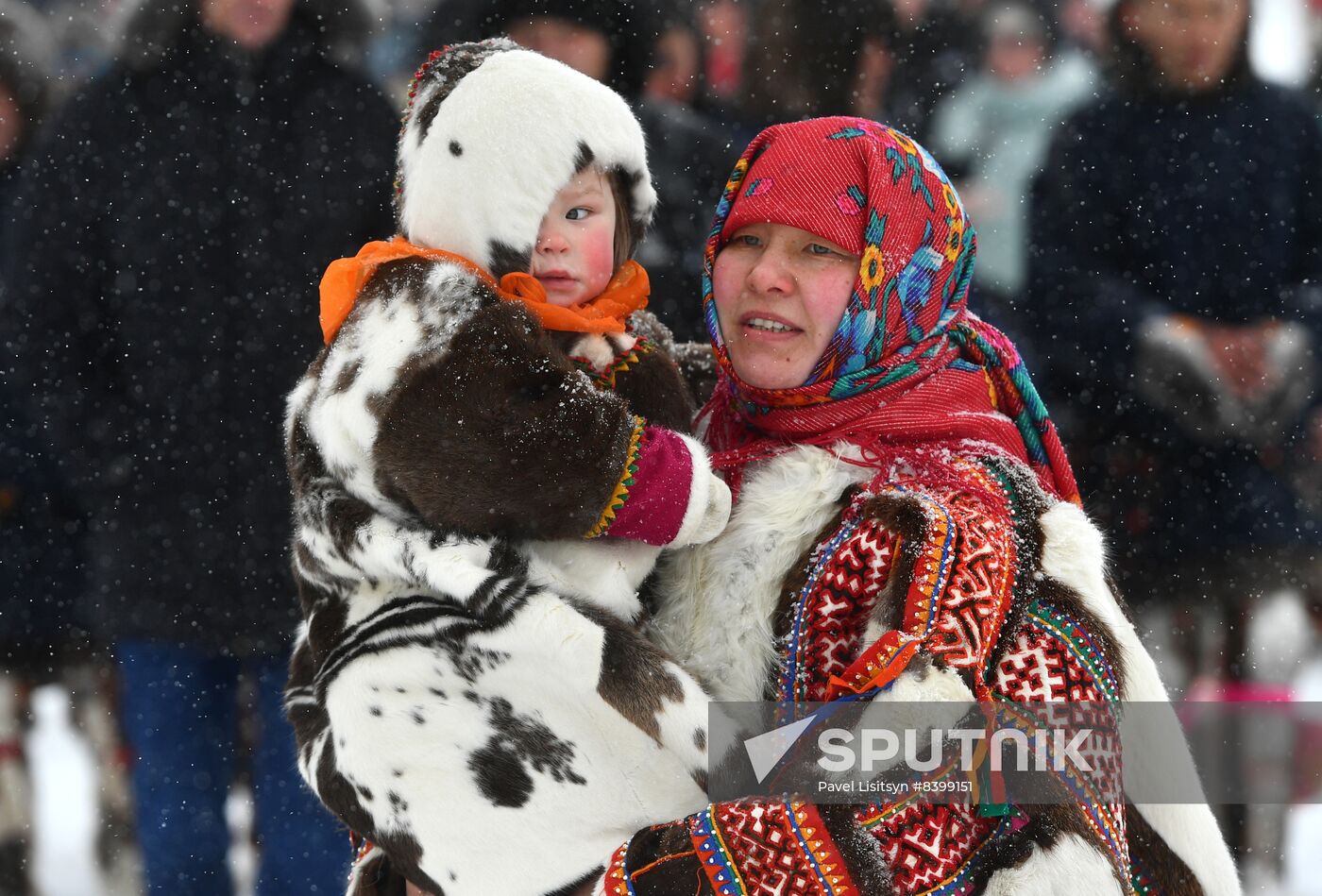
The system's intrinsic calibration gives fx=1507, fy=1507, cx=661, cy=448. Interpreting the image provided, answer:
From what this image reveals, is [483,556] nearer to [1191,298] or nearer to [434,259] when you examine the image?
[434,259]

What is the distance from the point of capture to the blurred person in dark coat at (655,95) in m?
3.50

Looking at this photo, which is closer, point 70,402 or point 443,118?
point 443,118

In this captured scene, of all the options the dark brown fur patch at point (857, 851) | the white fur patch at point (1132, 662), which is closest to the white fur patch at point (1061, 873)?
the dark brown fur patch at point (857, 851)

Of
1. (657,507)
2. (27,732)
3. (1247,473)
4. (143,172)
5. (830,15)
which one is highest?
(830,15)

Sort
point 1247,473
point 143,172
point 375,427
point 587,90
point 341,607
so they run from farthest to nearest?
point 1247,473, point 143,172, point 587,90, point 341,607, point 375,427

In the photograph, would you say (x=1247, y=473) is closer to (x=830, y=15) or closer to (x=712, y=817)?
(x=830, y=15)

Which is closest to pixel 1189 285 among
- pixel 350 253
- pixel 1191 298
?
pixel 1191 298

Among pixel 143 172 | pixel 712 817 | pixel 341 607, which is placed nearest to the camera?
pixel 712 817

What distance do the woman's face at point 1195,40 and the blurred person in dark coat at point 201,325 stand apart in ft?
6.50

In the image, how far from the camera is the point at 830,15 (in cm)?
393

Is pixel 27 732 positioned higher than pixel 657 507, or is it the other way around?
pixel 657 507

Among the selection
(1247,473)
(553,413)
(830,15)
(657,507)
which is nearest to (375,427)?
(553,413)

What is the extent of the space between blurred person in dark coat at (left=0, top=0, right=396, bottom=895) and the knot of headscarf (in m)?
1.46

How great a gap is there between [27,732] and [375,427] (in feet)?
10.7
